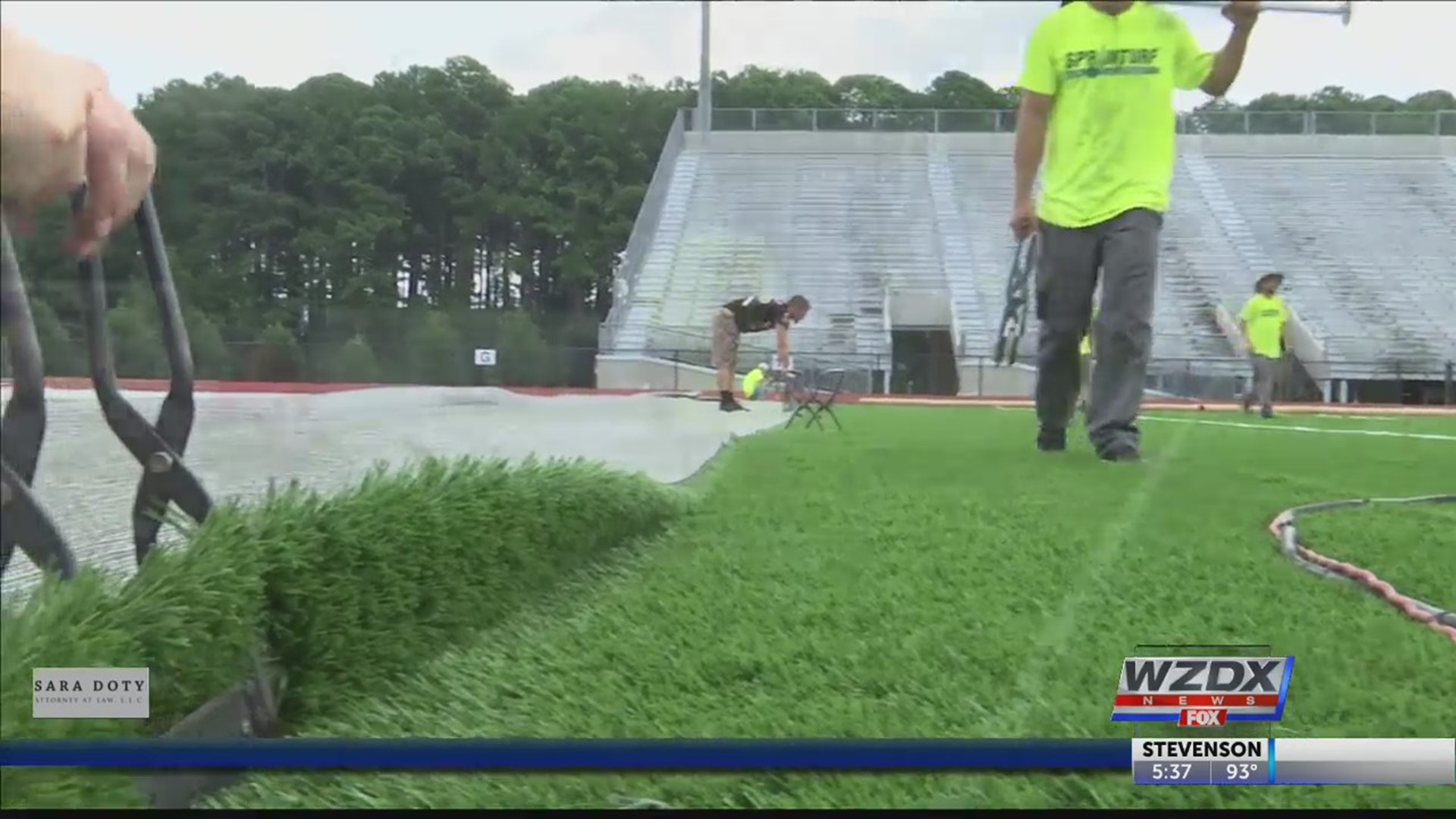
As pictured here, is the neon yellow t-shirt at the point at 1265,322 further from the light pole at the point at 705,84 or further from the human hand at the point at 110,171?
the human hand at the point at 110,171

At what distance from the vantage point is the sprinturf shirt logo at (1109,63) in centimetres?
117

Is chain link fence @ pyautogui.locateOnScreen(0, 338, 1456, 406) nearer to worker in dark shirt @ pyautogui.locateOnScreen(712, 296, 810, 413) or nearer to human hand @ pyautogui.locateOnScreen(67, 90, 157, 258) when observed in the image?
worker in dark shirt @ pyautogui.locateOnScreen(712, 296, 810, 413)

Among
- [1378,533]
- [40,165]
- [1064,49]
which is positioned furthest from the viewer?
[1378,533]

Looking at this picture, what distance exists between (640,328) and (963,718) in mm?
543

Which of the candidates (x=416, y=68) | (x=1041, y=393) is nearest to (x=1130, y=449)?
(x=1041, y=393)

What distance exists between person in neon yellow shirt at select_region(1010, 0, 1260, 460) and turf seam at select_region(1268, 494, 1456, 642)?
260mm

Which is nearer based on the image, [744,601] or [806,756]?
[806,756]

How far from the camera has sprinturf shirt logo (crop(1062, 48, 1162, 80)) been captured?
1.17 meters

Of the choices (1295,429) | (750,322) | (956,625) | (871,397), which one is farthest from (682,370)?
(1295,429)

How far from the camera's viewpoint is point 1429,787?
1217 mm

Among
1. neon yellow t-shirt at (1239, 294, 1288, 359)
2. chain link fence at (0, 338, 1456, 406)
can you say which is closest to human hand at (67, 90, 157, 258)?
chain link fence at (0, 338, 1456, 406)

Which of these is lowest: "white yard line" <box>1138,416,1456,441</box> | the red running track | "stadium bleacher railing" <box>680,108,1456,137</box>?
"white yard line" <box>1138,416,1456,441</box>

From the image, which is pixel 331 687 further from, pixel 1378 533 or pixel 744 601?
pixel 1378 533

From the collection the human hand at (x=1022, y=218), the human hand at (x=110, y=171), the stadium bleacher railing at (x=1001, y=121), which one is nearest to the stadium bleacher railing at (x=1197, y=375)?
the human hand at (x=1022, y=218)
